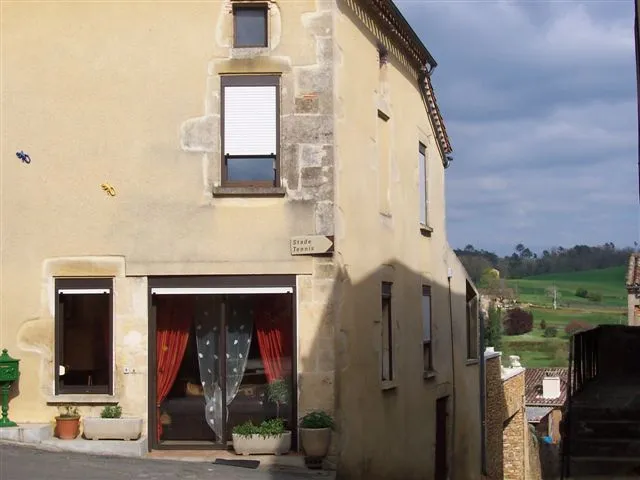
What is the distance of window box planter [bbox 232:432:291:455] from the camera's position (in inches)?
608

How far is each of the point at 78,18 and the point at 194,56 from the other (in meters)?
1.85

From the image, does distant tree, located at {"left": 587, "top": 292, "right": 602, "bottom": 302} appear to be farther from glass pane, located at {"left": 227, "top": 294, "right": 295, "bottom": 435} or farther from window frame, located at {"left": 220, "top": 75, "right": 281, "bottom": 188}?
window frame, located at {"left": 220, "top": 75, "right": 281, "bottom": 188}

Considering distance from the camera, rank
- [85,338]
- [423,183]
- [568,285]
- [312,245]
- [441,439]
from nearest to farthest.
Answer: [312,245] → [85,338] → [423,183] → [441,439] → [568,285]

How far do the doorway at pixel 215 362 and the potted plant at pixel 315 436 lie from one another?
24.9 inches

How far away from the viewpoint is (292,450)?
51.4 feet

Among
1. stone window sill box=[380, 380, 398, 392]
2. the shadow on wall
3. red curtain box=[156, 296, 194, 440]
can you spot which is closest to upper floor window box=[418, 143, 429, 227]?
the shadow on wall

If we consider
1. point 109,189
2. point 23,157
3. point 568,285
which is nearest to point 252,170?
point 109,189

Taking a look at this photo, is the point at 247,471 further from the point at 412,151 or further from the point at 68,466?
the point at 412,151

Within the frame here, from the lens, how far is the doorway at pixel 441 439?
74.4 feet

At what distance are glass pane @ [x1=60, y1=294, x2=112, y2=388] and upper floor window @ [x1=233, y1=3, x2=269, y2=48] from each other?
429 centimetres

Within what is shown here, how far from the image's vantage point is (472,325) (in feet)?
90.3

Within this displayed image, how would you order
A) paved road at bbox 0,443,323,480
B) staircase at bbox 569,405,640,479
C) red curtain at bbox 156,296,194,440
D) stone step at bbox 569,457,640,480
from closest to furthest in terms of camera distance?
stone step at bbox 569,457,640,480 → staircase at bbox 569,405,640,479 → paved road at bbox 0,443,323,480 → red curtain at bbox 156,296,194,440

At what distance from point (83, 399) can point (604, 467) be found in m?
8.31

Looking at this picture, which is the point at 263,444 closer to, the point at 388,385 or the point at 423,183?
the point at 388,385
